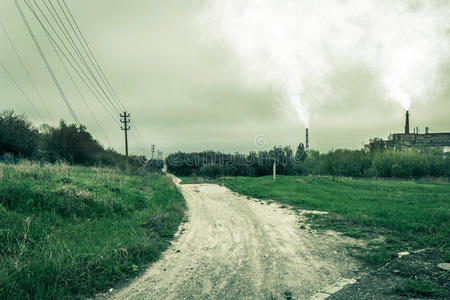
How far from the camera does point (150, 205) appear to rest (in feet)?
42.5

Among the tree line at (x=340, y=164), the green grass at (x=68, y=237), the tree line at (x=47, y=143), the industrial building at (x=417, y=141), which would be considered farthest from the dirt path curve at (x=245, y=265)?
the industrial building at (x=417, y=141)

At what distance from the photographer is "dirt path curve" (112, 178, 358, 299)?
4.69m

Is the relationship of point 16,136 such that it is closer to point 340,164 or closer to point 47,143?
point 47,143

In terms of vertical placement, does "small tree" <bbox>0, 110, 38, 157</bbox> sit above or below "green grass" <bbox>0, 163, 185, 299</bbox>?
above

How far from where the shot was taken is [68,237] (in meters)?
6.82

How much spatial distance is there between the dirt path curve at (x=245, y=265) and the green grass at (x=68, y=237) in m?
0.62

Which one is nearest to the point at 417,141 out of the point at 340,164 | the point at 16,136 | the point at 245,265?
the point at 340,164

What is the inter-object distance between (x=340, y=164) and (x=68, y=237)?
5737cm

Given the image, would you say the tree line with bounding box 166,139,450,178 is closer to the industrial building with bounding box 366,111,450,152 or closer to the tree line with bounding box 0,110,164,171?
the industrial building with bounding box 366,111,450,152

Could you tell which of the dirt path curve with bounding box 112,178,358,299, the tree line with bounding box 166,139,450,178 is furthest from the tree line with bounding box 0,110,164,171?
the dirt path curve with bounding box 112,178,358,299

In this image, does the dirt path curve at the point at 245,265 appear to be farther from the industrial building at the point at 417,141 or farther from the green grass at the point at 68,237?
the industrial building at the point at 417,141

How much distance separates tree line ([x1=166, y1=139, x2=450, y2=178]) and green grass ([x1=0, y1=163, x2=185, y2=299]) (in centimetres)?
3499

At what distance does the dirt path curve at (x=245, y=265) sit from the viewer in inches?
185

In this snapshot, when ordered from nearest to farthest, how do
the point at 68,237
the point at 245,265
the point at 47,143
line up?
the point at 245,265, the point at 68,237, the point at 47,143
